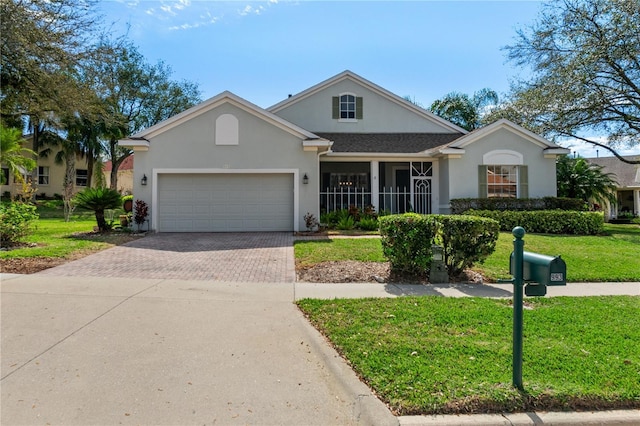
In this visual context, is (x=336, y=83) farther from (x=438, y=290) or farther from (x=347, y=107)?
(x=438, y=290)

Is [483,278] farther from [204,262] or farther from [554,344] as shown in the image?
[204,262]

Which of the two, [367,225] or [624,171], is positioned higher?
[624,171]

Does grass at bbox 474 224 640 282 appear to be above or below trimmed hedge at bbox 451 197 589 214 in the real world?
below

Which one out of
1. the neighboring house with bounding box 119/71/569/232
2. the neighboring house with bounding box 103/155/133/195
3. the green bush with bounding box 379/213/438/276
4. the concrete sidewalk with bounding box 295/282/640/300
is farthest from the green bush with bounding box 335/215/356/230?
the neighboring house with bounding box 103/155/133/195

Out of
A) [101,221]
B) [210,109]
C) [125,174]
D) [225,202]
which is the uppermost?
[125,174]

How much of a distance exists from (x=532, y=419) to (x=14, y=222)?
1286cm

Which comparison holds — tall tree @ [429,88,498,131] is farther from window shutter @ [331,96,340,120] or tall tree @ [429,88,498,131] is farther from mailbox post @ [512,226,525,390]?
mailbox post @ [512,226,525,390]

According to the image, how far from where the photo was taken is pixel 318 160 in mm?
15602

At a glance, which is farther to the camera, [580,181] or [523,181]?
[580,181]

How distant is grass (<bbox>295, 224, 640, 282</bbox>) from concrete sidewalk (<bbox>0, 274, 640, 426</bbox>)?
151 inches

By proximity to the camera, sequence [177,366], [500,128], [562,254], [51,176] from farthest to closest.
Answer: [51,176] < [500,128] < [562,254] < [177,366]

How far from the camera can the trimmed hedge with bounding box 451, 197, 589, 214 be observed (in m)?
16.4

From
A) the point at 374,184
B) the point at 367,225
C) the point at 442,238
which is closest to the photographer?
the point at 442,238

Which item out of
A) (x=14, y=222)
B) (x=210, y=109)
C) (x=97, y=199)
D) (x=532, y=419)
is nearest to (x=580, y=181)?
(x=210, y=109)
